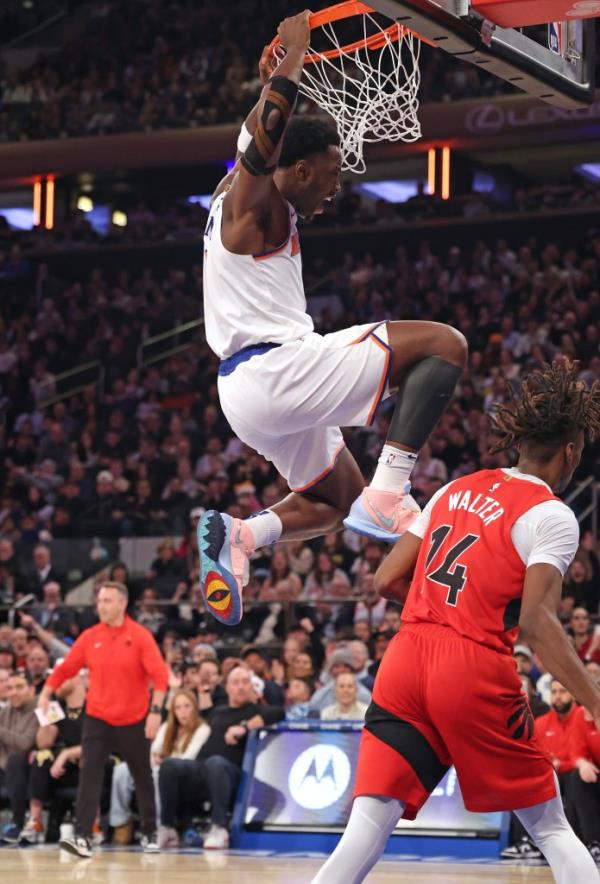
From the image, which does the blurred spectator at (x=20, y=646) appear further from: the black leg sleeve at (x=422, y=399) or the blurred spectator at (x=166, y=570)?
the black leg sleeve at (x=422, y=399)

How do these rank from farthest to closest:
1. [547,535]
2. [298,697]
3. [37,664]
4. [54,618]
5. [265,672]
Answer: [54,618]
[37,664]
[265,672]
[298,697]
[547,535]

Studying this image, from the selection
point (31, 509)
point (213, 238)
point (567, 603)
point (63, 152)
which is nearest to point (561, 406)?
point (213, 238)

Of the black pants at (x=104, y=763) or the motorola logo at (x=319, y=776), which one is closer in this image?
the black pants at (x=104, y=763)

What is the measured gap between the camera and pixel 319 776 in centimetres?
1185

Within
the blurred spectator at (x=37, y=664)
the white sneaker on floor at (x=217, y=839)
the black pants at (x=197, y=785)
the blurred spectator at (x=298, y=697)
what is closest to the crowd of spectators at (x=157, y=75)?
the blurred spectator at (x=37, y=664)

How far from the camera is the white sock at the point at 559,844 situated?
15.2ft

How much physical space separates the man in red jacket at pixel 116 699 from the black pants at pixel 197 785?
47 cm

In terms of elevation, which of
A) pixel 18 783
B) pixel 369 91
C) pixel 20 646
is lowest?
pixel 18 783

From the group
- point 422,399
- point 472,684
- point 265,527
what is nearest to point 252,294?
point 422,399

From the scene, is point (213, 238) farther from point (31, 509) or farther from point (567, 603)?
point (31, 509)

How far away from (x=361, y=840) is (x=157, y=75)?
22.6m

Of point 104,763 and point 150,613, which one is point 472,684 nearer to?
point 104,763

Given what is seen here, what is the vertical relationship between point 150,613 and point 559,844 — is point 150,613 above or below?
below

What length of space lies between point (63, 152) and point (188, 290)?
3402 mm
